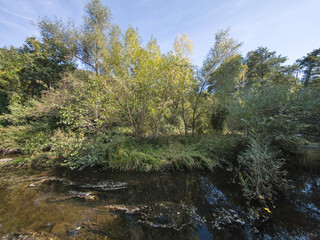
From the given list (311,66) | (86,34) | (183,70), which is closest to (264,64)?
(311,66)

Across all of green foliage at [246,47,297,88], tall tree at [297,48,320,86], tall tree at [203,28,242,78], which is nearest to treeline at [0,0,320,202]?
tall tree at [203,28,242,78]

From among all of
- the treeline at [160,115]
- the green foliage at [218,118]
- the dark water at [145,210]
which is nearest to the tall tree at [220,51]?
the treeline at [160,115]

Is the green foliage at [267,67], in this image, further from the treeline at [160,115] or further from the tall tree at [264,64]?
the treeline at [160,115]

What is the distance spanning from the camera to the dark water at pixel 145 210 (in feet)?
8.76

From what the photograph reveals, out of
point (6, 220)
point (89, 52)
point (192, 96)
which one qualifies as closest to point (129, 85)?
point (192, 96)

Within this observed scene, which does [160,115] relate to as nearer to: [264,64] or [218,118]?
[218,118]

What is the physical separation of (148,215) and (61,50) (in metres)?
18.9

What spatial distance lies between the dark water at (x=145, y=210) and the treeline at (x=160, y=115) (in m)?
0.72

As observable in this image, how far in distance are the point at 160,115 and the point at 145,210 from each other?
5.69m

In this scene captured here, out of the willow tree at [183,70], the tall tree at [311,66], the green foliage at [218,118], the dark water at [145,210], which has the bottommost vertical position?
the dark water at [145,210]

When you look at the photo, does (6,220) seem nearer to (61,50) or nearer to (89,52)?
(89,52)

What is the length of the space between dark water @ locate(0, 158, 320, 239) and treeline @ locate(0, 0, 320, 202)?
72cm

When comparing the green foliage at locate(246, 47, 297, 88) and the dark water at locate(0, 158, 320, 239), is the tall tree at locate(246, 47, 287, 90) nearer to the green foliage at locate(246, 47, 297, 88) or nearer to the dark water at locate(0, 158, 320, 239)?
the green foliage at locate(246, 47, 297, 88)

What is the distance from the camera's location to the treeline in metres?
5.59
